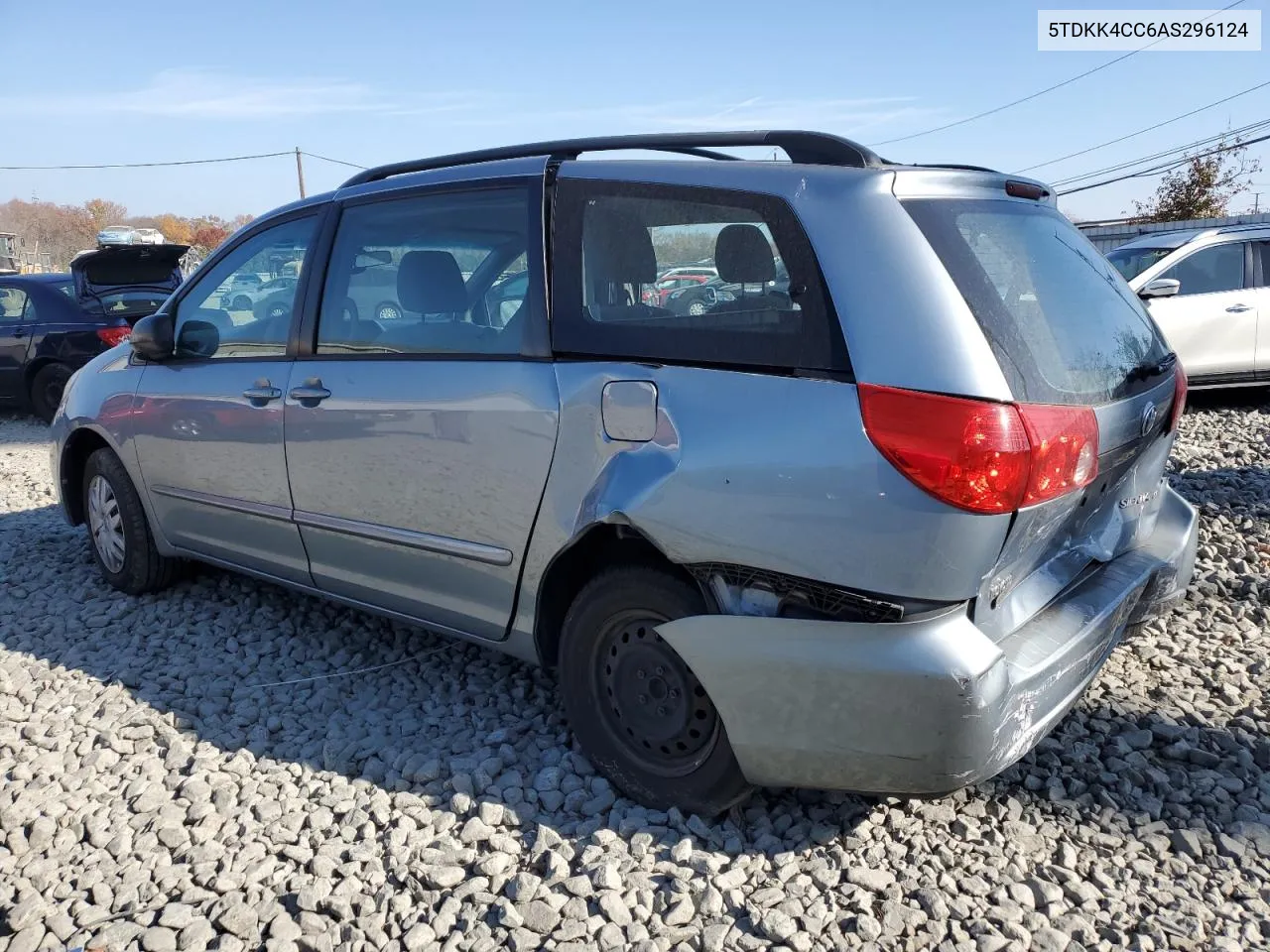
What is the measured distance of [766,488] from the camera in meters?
2.28

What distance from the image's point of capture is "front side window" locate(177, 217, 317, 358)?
368 centimetres

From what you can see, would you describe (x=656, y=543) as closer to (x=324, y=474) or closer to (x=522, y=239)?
(x=522, y=239)

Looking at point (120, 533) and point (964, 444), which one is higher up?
point (964, 444)

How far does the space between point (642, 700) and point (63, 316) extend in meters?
9.55

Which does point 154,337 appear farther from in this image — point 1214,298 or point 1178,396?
point 1214,298

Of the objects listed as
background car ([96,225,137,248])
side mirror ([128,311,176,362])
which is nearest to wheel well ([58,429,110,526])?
side mirror ([128,311,176,362])

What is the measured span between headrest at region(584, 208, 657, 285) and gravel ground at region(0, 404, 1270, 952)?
1476mm

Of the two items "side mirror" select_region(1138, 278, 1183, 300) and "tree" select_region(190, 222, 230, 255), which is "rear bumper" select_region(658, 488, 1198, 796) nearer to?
"side mirror" select_region(1138, 278, 1183, 300)

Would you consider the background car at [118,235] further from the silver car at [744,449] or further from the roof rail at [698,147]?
the roof rail at [698,147]

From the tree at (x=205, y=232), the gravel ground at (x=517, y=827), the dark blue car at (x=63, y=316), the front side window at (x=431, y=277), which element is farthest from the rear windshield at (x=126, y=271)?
the tree at (x=205, y=232)

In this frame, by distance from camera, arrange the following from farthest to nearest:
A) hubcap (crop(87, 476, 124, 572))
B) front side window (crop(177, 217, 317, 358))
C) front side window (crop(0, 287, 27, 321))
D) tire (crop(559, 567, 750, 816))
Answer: front side window (crop(0, 287, 27, 321)) < hubcap (crop(87, 476, 124, 572)) < front side window (crop(177, 217, 317, 358)) < tire (crop(559, 567, 750, 816))

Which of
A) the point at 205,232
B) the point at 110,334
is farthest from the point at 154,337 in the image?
the point at 205,232

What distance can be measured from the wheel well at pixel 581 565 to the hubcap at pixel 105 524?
8.68 ft

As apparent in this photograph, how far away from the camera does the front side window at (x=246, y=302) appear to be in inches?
145
